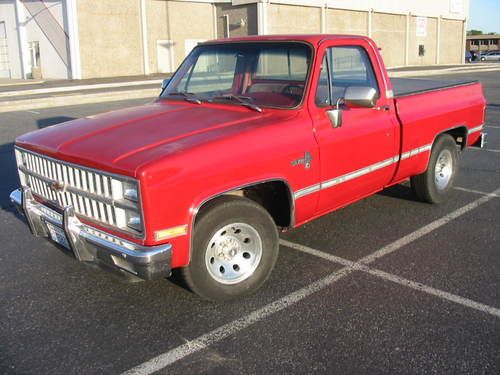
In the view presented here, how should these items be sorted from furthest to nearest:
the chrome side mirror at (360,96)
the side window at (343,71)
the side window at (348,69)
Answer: the side window at (348,69) < the side window at (343,71) < the chrome side mirror at (360,96)

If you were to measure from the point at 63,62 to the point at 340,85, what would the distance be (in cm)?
3231

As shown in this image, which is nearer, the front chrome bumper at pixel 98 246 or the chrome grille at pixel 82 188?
the front chrome bumper at pixel 98 246

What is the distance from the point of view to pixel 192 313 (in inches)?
153

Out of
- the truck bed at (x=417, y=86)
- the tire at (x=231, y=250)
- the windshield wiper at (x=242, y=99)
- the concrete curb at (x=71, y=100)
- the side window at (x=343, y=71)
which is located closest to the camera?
the tire at (x=231, y=250)

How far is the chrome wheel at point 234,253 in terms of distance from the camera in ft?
12.8

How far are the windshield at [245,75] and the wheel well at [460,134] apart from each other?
2.74 m

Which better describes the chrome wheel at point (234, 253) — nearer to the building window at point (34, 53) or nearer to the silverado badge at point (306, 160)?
the silverado badge at point (306, 160)

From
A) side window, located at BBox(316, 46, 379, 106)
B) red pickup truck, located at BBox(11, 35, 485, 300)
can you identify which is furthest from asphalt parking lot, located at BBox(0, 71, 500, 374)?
side window, located at BBox(316, 46, 379, 106)

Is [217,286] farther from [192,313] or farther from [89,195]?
[89,195]

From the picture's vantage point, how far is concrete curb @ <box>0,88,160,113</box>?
17.7m

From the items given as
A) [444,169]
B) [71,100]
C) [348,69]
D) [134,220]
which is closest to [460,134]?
[444,169]

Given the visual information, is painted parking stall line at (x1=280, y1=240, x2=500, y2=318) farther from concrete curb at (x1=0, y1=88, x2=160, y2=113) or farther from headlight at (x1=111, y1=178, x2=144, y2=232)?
concrete curb at (x1=0, y1=88, x2=160, y2=113)

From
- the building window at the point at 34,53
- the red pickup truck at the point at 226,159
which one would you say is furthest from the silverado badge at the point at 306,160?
the building window at the point at 34,53

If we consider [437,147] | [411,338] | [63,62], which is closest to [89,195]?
[411,338]
